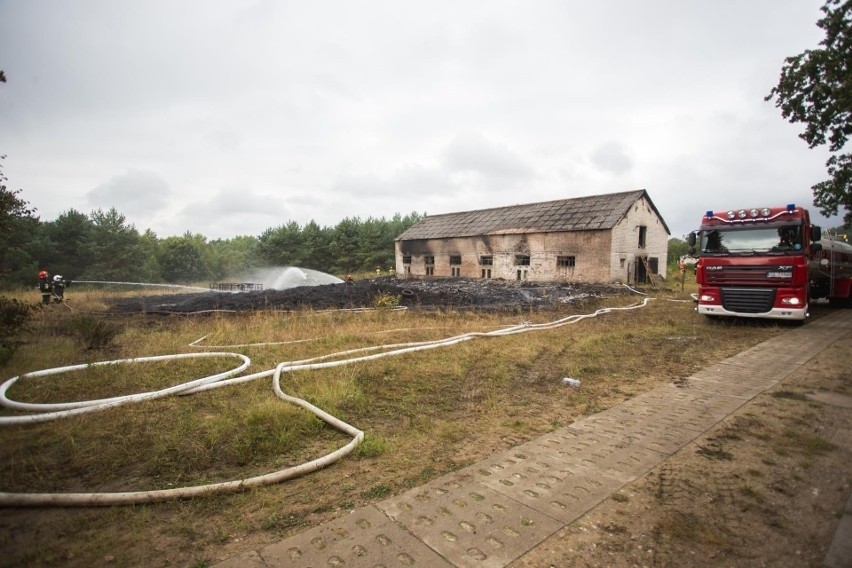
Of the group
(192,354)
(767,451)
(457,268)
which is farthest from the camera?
(457,268)

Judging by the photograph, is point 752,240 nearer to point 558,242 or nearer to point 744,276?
point 744,276

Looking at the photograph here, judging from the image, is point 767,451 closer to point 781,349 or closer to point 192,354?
point 781,349

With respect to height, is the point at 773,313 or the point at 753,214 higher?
the point at 753,214

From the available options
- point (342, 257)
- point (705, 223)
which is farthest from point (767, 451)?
point (342, 257)

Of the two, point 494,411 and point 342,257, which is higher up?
point 342,257

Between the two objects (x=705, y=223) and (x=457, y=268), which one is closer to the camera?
(x=705, y=223)

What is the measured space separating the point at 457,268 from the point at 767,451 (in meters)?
27.1

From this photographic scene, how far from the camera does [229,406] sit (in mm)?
4441

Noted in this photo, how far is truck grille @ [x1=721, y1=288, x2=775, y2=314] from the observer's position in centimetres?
952

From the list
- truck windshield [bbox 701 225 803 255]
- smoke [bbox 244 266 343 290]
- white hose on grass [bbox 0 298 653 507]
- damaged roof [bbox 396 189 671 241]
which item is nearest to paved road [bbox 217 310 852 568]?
white hose on grass [bbox 0 298 653 507]

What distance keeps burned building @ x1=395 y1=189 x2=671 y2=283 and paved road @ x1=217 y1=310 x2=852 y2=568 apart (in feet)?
64.7

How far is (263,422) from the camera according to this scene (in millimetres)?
3881

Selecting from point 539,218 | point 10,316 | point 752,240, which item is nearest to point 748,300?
point 752,240

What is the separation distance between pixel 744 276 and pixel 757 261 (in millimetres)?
445
